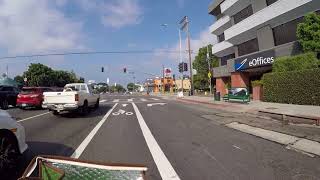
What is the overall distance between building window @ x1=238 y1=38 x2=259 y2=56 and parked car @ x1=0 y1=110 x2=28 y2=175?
118ft

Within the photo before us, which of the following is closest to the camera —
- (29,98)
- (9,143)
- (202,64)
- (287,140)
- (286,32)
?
(9,143)

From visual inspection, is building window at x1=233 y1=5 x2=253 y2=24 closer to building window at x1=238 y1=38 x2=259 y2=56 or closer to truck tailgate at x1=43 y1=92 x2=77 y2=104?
building window at x1=238 y1=38 x2=259 y2=56

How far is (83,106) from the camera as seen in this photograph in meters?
22.5

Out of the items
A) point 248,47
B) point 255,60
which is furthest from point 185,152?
point 248,47

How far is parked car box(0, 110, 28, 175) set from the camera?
7009 millimetres

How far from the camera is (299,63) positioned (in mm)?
26375

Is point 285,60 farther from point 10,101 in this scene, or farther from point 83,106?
point 10,101

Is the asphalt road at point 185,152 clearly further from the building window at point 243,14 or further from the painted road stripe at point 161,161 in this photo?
the building window at point 243,14

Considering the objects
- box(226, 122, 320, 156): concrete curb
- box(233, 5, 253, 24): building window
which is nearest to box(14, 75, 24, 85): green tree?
box(233, 5, 253, 24): building window

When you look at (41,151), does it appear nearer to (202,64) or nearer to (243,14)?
(243,14)

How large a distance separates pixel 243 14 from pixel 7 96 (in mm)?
26797

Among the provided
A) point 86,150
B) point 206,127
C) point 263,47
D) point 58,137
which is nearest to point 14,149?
point 86,150

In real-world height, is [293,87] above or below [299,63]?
below

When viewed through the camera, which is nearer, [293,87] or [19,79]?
[293,87]
